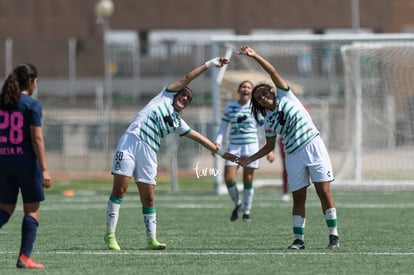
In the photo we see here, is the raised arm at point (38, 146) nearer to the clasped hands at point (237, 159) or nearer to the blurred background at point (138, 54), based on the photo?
the clasped hands at point (237, 159)

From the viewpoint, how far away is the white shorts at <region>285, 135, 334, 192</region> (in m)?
14.1

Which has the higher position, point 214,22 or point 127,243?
point 214,22

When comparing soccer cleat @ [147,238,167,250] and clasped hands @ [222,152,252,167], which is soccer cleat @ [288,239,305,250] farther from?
soccer cleat @ [147,238,167,250]

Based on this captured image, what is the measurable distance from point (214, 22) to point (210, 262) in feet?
149

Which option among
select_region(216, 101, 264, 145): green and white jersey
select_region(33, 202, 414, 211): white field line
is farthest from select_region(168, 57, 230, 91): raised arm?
select_region(33, 202, 414, 211): white field line

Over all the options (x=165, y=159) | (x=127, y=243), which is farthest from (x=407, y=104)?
(x=127, y=243)

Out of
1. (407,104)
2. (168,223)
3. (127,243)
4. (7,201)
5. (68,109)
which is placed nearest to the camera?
(7,201)

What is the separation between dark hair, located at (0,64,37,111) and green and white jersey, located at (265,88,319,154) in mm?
3298

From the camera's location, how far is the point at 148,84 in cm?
5347

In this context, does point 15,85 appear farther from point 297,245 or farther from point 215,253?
point 297,245

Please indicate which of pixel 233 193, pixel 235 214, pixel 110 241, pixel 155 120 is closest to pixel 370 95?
Result: pixel 233 193

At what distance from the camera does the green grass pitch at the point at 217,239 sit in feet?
40.3

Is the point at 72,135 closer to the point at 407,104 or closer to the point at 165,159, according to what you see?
the point at 165,159

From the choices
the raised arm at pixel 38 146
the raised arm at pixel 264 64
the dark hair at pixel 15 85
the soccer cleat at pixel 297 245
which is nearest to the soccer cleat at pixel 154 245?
the soccer cleat at pixel 297 245
